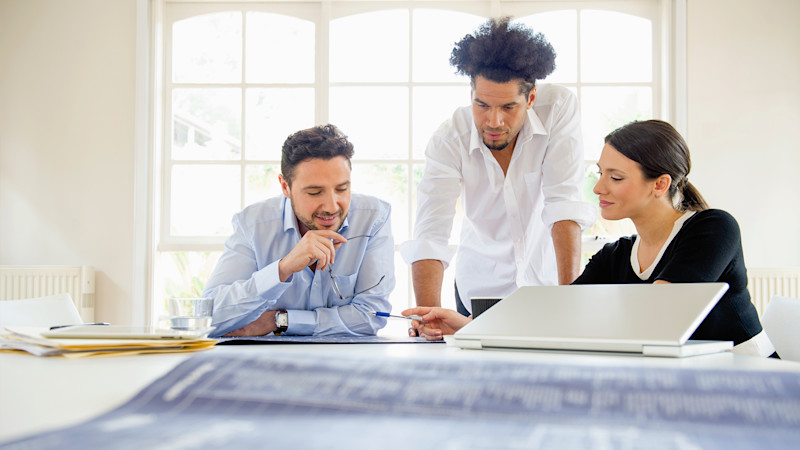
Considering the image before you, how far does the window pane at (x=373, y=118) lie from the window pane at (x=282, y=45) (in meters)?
0.24

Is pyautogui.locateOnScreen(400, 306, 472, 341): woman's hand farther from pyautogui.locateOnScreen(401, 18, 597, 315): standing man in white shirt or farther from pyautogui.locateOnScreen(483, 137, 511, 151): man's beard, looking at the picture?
pyautogui.locateOnScreen(483, 137, 511, 151): man's beard

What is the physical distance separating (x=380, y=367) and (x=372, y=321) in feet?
4.27

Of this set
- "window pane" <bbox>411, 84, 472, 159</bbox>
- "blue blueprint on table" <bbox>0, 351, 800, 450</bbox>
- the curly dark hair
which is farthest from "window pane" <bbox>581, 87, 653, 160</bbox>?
"blue blueprint on table" <bbox>0, 351, 800, 450</bbox>

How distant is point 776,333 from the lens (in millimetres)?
1429

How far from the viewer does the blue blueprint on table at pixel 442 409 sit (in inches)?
15.4

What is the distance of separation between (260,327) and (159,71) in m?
2.70

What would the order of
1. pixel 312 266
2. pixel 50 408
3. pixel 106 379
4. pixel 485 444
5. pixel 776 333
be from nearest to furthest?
pixel 485 444, pixel 50 408, pixel 106 379, pixel 776 333, pixel 312 266

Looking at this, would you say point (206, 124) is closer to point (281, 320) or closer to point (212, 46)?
point (212, 46)

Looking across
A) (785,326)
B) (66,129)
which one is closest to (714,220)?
(785,326)

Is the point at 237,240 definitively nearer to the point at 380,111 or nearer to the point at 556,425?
the point at 556,425

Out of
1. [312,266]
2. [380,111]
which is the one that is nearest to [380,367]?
[312,266]

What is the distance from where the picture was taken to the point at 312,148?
6.78 ft

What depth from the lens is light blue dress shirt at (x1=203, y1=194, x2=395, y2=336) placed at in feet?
5.86

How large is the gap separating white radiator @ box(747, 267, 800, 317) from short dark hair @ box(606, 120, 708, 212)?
234cm
